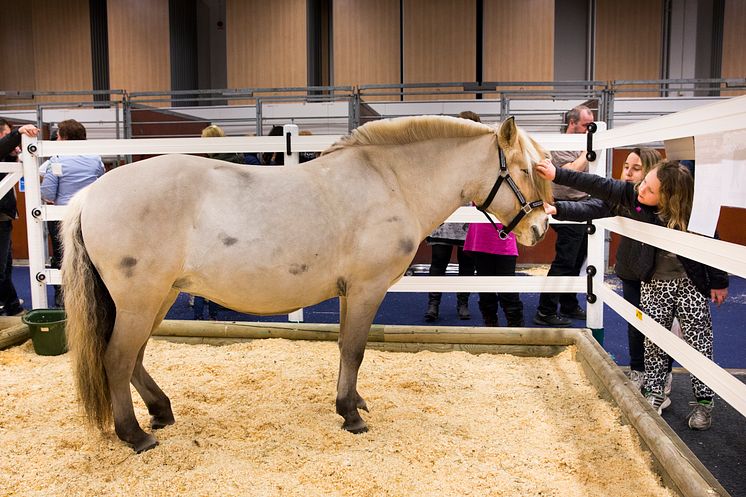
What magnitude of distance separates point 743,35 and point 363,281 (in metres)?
11.0

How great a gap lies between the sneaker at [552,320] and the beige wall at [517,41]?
19.5ft

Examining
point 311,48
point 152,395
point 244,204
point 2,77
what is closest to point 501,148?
point 244,204

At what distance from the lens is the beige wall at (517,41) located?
922 cm

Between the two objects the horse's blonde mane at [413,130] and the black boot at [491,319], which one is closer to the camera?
the horse's blonde mane at [413,130]

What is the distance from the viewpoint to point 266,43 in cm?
986

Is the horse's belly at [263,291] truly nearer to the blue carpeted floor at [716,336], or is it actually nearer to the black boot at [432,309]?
the blue carpeted floor at [716,336]

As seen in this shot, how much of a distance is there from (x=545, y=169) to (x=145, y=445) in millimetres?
1957

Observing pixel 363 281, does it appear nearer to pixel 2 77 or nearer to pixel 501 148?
pixel 501 148

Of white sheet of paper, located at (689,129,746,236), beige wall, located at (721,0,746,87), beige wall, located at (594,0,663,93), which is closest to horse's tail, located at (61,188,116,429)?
white sheet of paper, located at (689,129,746,236)

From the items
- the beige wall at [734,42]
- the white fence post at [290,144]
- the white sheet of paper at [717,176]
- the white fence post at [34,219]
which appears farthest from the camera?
the beige wall at [734,42]

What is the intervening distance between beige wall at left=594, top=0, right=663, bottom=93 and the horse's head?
9225mm

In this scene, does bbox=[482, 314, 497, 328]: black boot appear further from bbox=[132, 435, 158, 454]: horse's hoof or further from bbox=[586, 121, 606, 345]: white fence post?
bbox=[132, 435, 158, 454]: horse's hoof

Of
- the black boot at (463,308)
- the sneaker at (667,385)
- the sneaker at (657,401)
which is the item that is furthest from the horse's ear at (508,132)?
the black boot at (463,308)

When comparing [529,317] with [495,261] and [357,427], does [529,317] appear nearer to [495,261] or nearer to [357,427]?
[495,261]
